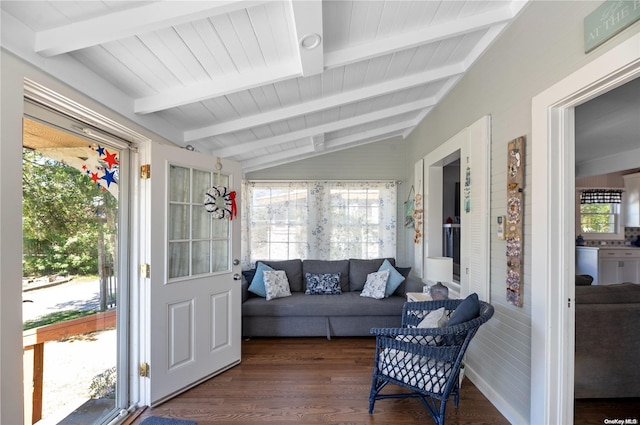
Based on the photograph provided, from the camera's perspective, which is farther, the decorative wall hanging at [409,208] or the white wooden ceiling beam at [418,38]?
the decorative wall hanging at [409,208]

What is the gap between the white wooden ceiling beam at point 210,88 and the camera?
1.96 m

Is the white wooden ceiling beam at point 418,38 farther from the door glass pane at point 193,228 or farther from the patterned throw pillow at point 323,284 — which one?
the patterned throw pillow at point 323,284

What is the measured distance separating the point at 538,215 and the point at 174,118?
2.73m

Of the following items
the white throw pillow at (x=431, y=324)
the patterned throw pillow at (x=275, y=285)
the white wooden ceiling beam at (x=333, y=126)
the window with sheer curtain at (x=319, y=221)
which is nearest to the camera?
the white throw pillow at (x=431, y=324)

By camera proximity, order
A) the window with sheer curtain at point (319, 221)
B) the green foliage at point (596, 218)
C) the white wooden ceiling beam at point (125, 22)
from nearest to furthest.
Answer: the white wooden ceiling beam at point (125, 22) < the window with sheer curtain at point (319, 221) < the green foliage at point (596, 218)

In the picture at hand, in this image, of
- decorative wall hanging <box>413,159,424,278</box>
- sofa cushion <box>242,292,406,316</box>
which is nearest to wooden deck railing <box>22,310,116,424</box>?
sofa cushion <box>242,292,406,316</box>

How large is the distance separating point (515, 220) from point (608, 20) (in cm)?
109

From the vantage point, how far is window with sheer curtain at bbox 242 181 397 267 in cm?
455

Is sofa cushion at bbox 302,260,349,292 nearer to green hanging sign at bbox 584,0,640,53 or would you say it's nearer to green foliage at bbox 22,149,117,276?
green foliage at bbox 22,149,117,276

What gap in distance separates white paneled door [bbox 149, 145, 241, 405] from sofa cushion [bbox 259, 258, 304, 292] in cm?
122

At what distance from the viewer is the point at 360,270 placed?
4043 mm

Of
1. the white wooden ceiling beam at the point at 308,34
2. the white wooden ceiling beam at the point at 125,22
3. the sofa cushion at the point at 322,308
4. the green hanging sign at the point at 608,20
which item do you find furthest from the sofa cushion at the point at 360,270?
the white wooden ceiling beam at the point at 125,22

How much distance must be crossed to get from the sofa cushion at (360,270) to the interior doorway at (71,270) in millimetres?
2729

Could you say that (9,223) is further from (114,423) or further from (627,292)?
(627,292)
